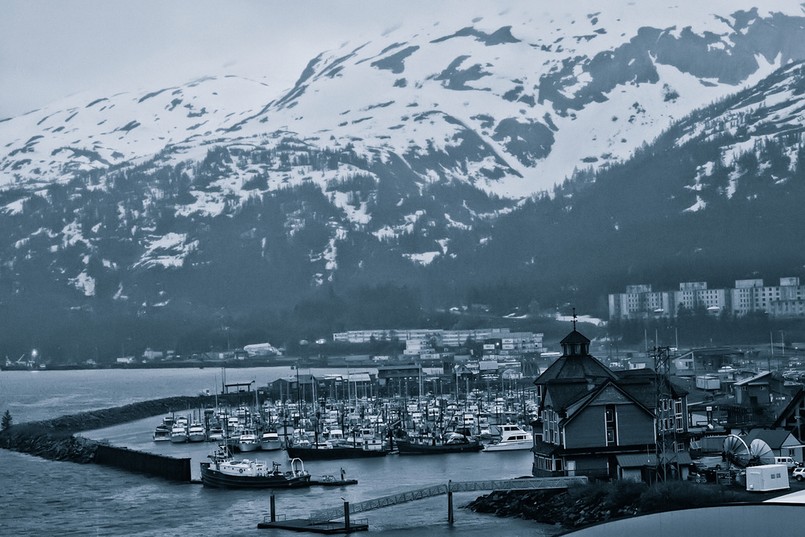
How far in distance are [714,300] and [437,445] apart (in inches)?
3837

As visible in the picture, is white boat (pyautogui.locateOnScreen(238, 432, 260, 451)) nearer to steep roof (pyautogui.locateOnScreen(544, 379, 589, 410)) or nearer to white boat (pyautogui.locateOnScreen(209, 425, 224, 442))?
white boat (pyautogui.locateOnScreen(209, 425, 224, 442))

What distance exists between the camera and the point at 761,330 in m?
139

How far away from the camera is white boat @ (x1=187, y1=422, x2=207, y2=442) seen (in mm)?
70250

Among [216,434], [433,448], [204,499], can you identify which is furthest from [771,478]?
[216,434]

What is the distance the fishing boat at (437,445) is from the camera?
59.1 meters

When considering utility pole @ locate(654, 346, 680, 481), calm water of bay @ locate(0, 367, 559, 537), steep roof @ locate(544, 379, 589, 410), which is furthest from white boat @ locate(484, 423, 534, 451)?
steep roof @ locate(544, 379, 589, 410)

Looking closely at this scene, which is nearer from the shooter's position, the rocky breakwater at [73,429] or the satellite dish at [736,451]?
the satellite dish at [736,451]

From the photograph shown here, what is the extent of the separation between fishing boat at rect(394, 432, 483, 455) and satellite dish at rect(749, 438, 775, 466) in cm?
2381

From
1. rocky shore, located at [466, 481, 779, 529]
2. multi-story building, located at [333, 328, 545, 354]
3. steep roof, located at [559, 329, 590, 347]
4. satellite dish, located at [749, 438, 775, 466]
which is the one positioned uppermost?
multi-story building, located at [333, 328, 545, 354]

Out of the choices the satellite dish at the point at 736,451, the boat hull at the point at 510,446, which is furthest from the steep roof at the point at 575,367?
the boat hull at the point at 510,446

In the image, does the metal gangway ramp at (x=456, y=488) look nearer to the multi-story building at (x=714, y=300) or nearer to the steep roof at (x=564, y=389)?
the steep roof at (x=564, y=389)

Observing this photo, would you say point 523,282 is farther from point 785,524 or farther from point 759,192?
point 785,524

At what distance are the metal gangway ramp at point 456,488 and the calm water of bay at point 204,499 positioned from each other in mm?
554

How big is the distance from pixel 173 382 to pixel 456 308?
51526 mm
